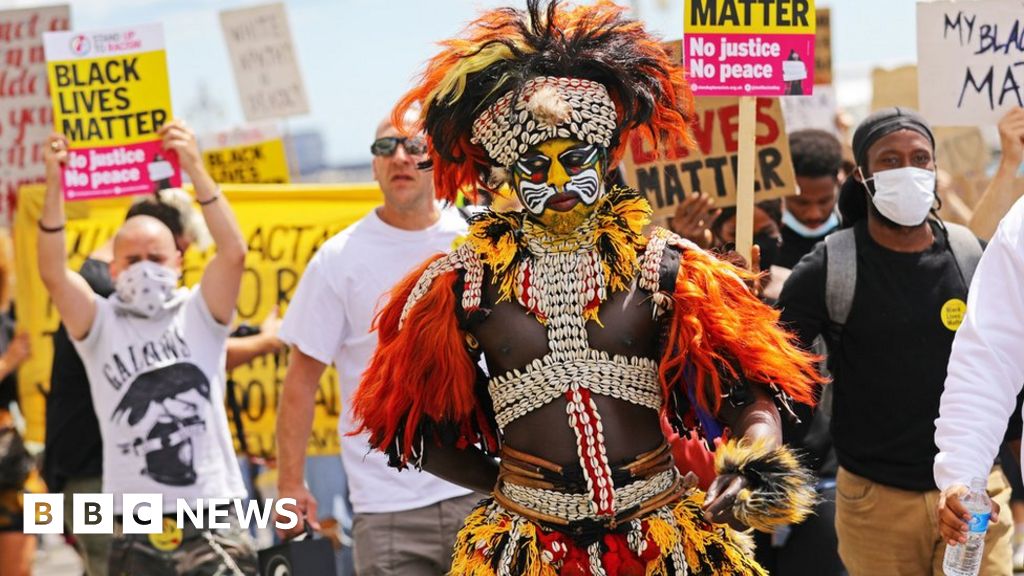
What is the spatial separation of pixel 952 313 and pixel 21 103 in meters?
6.10

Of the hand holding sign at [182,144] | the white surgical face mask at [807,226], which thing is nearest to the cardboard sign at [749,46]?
the white surgical face mask at [807,226]

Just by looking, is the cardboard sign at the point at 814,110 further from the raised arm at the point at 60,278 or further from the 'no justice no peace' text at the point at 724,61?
the raised arm at the point at 60,278

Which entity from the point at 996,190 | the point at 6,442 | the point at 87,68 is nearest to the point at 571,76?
the point at 996,190

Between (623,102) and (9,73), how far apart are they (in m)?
6.06

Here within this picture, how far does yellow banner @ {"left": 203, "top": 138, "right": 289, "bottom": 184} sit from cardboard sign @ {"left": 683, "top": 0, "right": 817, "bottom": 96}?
5958 millimetres

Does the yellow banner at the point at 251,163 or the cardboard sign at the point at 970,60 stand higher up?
the cardboard sign at the point at 970,60

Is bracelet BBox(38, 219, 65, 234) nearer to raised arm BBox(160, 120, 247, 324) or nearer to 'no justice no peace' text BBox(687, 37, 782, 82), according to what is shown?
raised arm BBox(160, 120, 247, 324)

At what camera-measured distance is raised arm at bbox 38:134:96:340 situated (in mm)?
6754

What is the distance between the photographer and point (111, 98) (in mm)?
7613

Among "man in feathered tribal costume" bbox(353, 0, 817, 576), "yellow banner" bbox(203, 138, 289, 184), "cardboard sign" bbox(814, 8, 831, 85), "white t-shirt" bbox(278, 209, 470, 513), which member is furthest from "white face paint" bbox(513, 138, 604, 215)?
"cardboard sign" bbox(814, 8, 831, 85)

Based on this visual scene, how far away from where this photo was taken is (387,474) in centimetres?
635

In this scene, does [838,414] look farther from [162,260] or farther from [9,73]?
[9,73]

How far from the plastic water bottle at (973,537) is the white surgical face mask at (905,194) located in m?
1.74

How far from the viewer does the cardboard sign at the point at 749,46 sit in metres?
6.08
